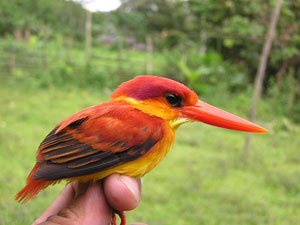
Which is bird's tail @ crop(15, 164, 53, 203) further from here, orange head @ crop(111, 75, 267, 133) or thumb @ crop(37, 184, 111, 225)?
orange head @ crop(111, 75, 267, 133)

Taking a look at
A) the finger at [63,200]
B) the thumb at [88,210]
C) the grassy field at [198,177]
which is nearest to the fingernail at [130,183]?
the thumb at [88,210]

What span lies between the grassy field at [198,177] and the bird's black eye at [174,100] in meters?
1.03

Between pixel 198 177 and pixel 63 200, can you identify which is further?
pixel 198 177

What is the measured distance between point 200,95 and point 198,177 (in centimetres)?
442

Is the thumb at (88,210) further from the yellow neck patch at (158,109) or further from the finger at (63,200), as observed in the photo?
the yellow neck patch at (158,109)

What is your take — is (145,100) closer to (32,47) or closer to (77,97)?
(77,97)

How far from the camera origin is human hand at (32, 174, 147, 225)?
100 centimetres

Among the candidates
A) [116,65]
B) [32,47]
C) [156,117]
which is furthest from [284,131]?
[32,47]

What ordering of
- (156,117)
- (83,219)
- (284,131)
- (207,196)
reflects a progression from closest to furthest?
(83,219) < (156,117) < (207,196) < (284,131)

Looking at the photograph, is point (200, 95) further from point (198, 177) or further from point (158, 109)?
point (158, 109)

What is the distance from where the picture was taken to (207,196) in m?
2.84

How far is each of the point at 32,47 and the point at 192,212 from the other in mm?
7002

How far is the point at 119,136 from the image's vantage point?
1082 mm

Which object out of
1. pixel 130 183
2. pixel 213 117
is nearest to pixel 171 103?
pixel 213 117
